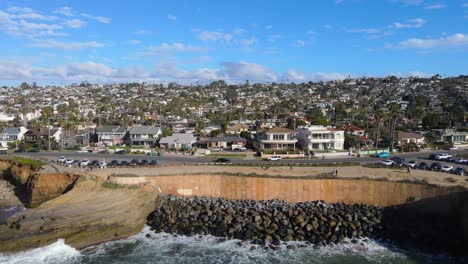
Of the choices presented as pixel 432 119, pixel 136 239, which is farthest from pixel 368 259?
pixel 432 119

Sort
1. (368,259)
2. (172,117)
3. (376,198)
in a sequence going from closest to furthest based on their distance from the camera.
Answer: (368,259)
(376,198)
(172,117)

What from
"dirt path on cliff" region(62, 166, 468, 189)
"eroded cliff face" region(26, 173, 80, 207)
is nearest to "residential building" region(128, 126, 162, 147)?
"dirt path on cliff" region(62, 166, 468, 189)

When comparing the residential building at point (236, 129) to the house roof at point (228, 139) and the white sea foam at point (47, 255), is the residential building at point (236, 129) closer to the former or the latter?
the house roof at point (228, 139)

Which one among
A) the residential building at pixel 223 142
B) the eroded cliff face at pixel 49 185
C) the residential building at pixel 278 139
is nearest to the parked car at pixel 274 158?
the residential building at pixel 278 139

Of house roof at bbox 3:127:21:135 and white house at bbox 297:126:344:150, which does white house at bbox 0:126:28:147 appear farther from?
white house at bbox 297:126:344:150

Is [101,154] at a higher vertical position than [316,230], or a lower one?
higher

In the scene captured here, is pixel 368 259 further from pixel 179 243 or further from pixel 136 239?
pixel 136 239
